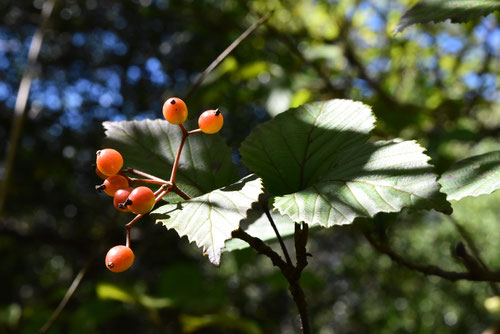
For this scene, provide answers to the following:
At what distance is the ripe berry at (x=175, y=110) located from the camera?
521mm

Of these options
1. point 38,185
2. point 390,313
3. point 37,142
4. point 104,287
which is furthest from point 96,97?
point 390,313

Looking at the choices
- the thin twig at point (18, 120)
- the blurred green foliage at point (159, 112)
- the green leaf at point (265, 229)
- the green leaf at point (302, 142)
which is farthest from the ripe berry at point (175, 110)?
the blurred green foliage at point (159, 112)

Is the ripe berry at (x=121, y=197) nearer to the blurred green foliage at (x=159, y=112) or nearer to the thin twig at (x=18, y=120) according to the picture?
the thin twig at (x=18, y=120)

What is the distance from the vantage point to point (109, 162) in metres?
0.47

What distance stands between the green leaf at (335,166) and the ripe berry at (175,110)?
0.35 ft

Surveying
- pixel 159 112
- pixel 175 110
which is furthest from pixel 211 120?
pixel 159 112

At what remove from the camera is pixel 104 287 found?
147cm

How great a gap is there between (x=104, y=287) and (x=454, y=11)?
1288 millimetres

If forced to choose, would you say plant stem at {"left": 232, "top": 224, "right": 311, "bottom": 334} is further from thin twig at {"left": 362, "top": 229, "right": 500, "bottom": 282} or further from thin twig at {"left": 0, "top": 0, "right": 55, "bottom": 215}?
thin twig at {"left": 0, "top": 0, "right": 55, "bottom": 215}

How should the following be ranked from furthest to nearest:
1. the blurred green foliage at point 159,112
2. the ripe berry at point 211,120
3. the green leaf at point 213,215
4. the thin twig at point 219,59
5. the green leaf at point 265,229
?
the blurred green foliage at point 159,112 → the thin twig at point 219,59 → the green leaf at point 265,229 → the ripe berry at point 211,120 → the green leaf at point 213,215

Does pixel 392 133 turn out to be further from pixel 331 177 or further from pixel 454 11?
pixel 331 177

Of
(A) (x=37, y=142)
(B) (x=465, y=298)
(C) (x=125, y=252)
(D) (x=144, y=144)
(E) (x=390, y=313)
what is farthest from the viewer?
(B) (x=465, y=298)

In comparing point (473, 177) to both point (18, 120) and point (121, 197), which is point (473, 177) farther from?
point (18, 120)

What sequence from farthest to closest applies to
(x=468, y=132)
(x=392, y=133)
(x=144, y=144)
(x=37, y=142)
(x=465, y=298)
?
(x=465, y=298)
(x=37, y=142)
(x=392, y=133)
(x=468, y=132)
(x=144, y=144)
